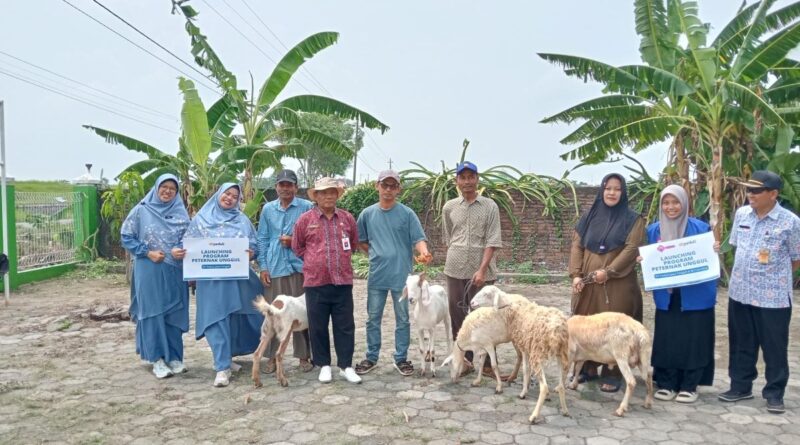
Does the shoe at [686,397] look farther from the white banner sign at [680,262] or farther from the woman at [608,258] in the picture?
the white banner sign at [680,262]

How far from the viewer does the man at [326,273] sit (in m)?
5.00

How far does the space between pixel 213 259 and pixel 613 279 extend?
11.9 feet

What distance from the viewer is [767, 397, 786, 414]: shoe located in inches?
169

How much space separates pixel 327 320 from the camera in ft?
16.9

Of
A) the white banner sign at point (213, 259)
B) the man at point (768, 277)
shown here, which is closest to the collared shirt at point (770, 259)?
the man at point (768, 277)

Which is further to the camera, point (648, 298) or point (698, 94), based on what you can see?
point (648, 298)

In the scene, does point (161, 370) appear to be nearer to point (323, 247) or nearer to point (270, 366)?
point (270, 366)

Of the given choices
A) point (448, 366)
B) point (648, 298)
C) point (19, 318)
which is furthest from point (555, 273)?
point (19, 318)

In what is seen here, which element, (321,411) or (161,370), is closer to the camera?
A: (321,411)

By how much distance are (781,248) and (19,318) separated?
372 inches

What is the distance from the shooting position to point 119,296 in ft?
33.0

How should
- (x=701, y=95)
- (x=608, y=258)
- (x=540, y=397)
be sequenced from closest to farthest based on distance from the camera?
(x=540, y=397) < (x=608, y=258) < (x=701, y=95)

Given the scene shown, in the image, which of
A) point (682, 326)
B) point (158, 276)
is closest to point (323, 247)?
point (158, 276)

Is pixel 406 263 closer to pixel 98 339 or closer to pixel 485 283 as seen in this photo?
pixel 485 283
